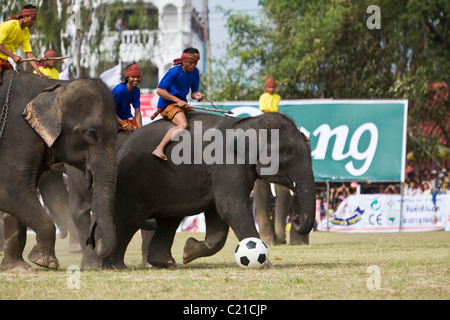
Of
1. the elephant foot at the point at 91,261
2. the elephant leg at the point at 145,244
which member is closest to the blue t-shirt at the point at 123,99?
the elephant leg at the point at 145,244

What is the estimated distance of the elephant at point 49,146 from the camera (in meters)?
10.8

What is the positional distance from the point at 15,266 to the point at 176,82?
3204mm

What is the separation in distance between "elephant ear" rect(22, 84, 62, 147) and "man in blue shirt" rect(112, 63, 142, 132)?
2.07 metres

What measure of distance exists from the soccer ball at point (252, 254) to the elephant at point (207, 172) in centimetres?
66

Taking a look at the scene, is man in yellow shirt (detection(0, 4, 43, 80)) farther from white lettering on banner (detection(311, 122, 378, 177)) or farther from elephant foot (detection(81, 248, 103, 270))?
white lettering on banner (detection(311, 122, 378, 177))

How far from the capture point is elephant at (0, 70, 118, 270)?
35.5ft

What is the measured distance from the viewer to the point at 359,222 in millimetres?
25453

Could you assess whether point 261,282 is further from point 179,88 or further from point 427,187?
point 427,187

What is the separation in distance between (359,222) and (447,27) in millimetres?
9102

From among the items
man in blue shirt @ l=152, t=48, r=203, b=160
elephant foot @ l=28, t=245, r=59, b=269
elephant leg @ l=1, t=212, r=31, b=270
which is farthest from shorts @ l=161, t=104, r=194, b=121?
elephant foot @ l=28, t=245, r=59, b=269
